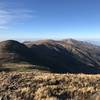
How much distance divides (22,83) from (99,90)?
265 inches

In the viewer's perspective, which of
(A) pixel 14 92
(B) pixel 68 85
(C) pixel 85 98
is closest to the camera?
(C) pixel 85 98

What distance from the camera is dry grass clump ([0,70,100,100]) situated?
18875 mm

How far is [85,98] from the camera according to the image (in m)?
18.3

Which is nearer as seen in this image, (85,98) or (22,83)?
(85,98)

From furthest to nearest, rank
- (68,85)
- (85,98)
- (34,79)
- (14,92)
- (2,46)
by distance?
(2,46) → (34,79) → (68,85) → (14,92) → (85,98)

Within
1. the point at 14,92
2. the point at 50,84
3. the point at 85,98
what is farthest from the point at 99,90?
the point at 14,92

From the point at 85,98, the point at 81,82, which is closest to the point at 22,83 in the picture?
the point at 81,82

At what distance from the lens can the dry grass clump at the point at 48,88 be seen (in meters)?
18.9

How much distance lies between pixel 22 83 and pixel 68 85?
156 inches

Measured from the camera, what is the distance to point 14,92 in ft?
66.3

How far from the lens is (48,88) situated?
2034cm

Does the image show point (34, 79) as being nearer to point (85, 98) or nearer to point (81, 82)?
point (81, 82)

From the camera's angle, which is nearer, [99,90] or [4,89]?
[99,90]

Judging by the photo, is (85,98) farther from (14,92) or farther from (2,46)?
(2,46)
